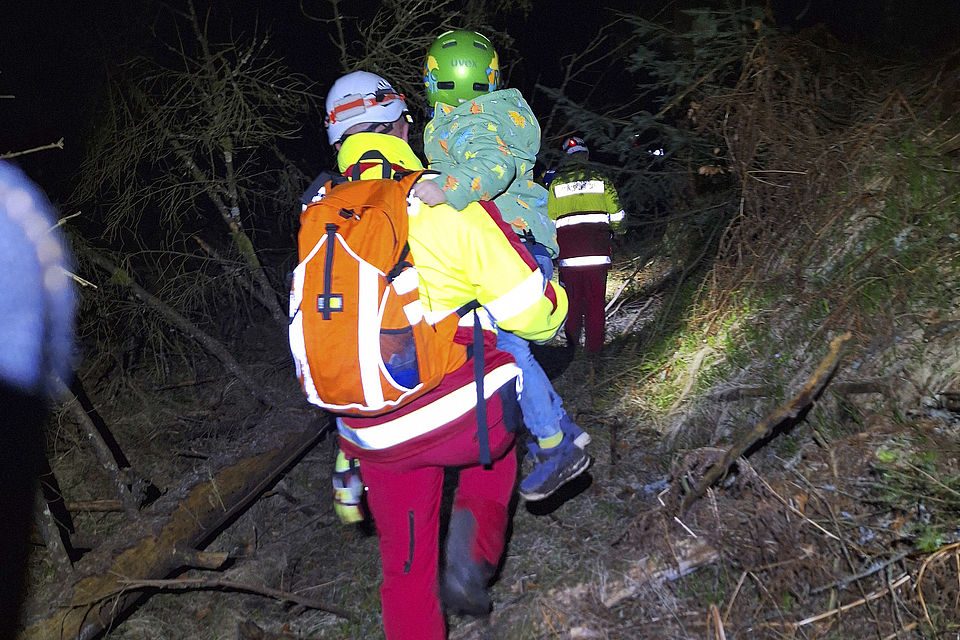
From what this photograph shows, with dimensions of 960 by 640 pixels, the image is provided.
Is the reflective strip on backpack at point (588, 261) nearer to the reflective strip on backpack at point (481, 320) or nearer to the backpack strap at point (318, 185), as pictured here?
the reflective strip on backpack at point (481, 320)

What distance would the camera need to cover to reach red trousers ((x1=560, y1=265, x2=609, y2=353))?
626cm

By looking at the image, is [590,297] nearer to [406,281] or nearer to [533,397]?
[533,397]

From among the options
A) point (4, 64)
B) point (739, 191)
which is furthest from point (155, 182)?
point (739, 191)

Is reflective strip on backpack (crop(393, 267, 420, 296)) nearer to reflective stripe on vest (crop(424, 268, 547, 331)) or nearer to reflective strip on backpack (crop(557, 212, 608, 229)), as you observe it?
reflective stripe on vest (crop(424, 268, 547, 331))

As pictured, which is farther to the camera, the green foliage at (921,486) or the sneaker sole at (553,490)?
the sneaker sole at (553,490)

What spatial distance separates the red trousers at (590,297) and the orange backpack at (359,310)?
423 centimetres

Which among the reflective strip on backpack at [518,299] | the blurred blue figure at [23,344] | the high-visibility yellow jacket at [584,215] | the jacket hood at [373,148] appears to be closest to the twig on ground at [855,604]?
the reflective strip on backpack at [518,299]

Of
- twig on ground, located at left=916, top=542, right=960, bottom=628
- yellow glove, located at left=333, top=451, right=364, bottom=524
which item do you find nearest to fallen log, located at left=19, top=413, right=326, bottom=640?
yellow glove, located at left=333, top=451, right=364, bottom=524

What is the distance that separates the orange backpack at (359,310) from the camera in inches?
82.1

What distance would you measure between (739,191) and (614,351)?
1914 millimetres

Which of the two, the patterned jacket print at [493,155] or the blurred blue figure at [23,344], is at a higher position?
the patterned jacket print at [493,155]

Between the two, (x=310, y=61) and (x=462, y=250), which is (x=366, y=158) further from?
(x=310, y=61)

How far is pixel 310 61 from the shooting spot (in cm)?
718

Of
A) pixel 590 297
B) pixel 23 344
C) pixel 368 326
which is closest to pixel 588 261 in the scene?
pixel 590 297
